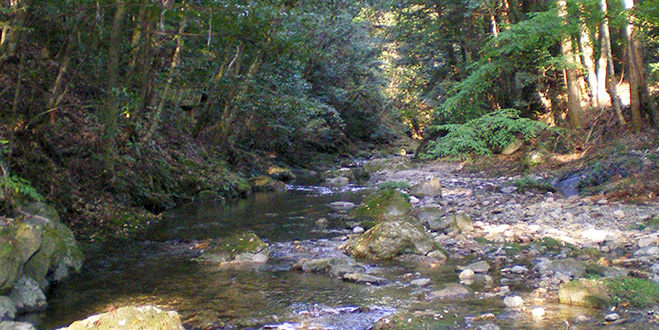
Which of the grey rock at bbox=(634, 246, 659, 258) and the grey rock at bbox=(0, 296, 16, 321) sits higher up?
the grey rock at bbox=(0, 296, 16, 321)

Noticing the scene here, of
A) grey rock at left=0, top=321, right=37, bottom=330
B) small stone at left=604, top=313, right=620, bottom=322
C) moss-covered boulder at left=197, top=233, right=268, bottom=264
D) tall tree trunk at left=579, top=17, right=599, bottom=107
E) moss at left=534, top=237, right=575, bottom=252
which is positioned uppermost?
tall tree trunk at left=579, top=17, right=599, bottom=107

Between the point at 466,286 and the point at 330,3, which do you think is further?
the point at 330,3

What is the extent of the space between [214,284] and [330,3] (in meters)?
14.5

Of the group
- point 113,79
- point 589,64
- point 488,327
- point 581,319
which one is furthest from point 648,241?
point 589,64

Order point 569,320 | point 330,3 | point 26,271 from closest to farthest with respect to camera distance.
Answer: point 569,320 < point 26,271 < point 330,3

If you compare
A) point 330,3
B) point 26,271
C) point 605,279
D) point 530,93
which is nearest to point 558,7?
point 530,93

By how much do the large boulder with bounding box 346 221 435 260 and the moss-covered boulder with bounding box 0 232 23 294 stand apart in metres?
3.87

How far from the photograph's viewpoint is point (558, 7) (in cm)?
1343

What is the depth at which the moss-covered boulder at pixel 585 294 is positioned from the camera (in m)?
4.70

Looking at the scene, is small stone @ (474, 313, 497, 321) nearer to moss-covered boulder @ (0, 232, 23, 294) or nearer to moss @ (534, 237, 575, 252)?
moss @ (534, 237, 575, 252)

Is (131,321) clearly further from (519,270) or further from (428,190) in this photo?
(428,190)

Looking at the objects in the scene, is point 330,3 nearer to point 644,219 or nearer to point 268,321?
point 644,219

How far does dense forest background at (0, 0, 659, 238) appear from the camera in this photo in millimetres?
7918

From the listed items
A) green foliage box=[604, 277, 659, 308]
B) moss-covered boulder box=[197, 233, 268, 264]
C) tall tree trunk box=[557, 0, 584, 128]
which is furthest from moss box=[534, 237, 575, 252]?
tall tree trunk box=[557, 0, 584, 128]
